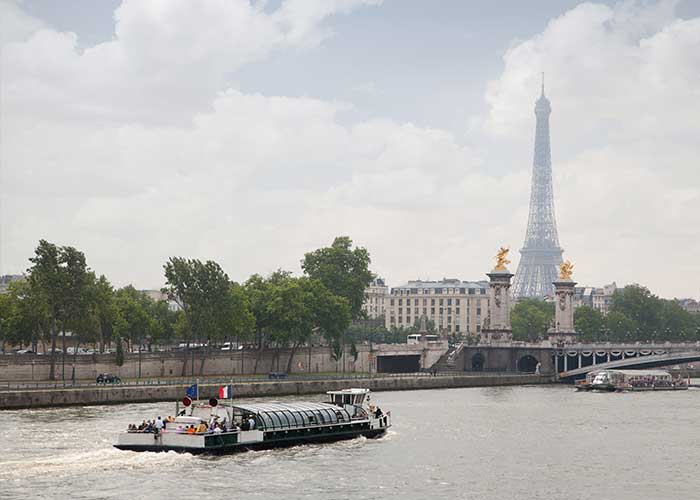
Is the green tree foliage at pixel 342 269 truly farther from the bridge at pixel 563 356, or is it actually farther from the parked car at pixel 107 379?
the parked car at pixel 107 379

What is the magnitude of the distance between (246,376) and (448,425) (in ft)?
165

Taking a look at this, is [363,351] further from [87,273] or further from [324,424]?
[324,424]

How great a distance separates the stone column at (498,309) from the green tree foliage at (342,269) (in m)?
19.0

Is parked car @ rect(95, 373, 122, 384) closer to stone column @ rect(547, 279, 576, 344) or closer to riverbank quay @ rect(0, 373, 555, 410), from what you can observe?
riverbank quay @ rect(0, 373, 555, 410)

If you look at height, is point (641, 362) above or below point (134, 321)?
below

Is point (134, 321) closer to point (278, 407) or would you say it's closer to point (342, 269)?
point (342, 269)

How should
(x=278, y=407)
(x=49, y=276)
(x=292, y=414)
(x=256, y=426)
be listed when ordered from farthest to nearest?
(x=49, y=276) < (x=278, y=407) < (x=292, y=414) < (x=256, y=426)

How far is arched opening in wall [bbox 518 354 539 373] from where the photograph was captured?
18104 centimetres

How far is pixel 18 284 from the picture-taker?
462ft

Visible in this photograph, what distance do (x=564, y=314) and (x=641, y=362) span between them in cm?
2261

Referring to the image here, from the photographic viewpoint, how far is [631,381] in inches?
6053

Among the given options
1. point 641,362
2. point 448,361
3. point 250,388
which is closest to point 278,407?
point 250,388

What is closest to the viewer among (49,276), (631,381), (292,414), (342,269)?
(292,414)

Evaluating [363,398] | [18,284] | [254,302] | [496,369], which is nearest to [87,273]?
[18,284]
